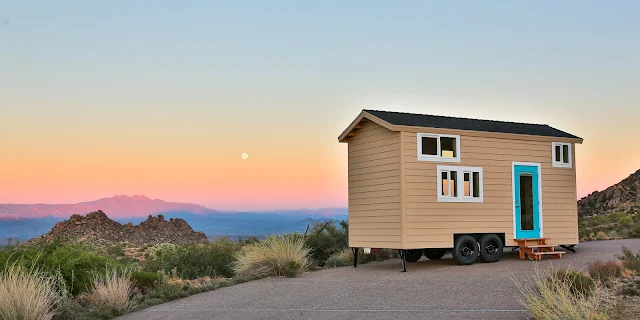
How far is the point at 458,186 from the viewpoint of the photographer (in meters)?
16.6

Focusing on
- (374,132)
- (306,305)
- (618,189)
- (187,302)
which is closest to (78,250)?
(187,302)

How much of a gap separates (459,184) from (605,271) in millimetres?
4633

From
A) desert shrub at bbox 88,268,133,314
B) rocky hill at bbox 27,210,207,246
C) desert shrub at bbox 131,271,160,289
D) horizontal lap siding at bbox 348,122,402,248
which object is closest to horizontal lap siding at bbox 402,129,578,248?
horizontal lap siding at bbox 348,122,402,248

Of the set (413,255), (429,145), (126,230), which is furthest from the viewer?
(126,230)

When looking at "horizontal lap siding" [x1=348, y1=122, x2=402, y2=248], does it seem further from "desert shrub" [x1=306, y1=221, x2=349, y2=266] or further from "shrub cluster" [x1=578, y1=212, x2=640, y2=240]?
"shrub cluster" [x1=578, y1=212, x2=640, y2=240]

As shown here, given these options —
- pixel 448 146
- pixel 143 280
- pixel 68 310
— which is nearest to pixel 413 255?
pixel 448 146

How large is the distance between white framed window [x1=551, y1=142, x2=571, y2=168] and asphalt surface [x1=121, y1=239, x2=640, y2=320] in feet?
10.0

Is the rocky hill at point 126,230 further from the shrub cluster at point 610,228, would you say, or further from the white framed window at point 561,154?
the white framed window at point 561,154

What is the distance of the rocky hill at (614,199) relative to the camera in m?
42.8

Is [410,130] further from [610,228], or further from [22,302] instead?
[610,228]

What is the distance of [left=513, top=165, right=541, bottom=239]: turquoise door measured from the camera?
57.8 ft

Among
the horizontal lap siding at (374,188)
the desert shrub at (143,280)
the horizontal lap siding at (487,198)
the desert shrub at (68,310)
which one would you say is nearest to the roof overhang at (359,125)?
the horizontal lap siding at (374,188)

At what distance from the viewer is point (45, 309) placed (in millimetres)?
10305

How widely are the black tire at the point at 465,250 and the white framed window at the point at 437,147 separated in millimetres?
1927
